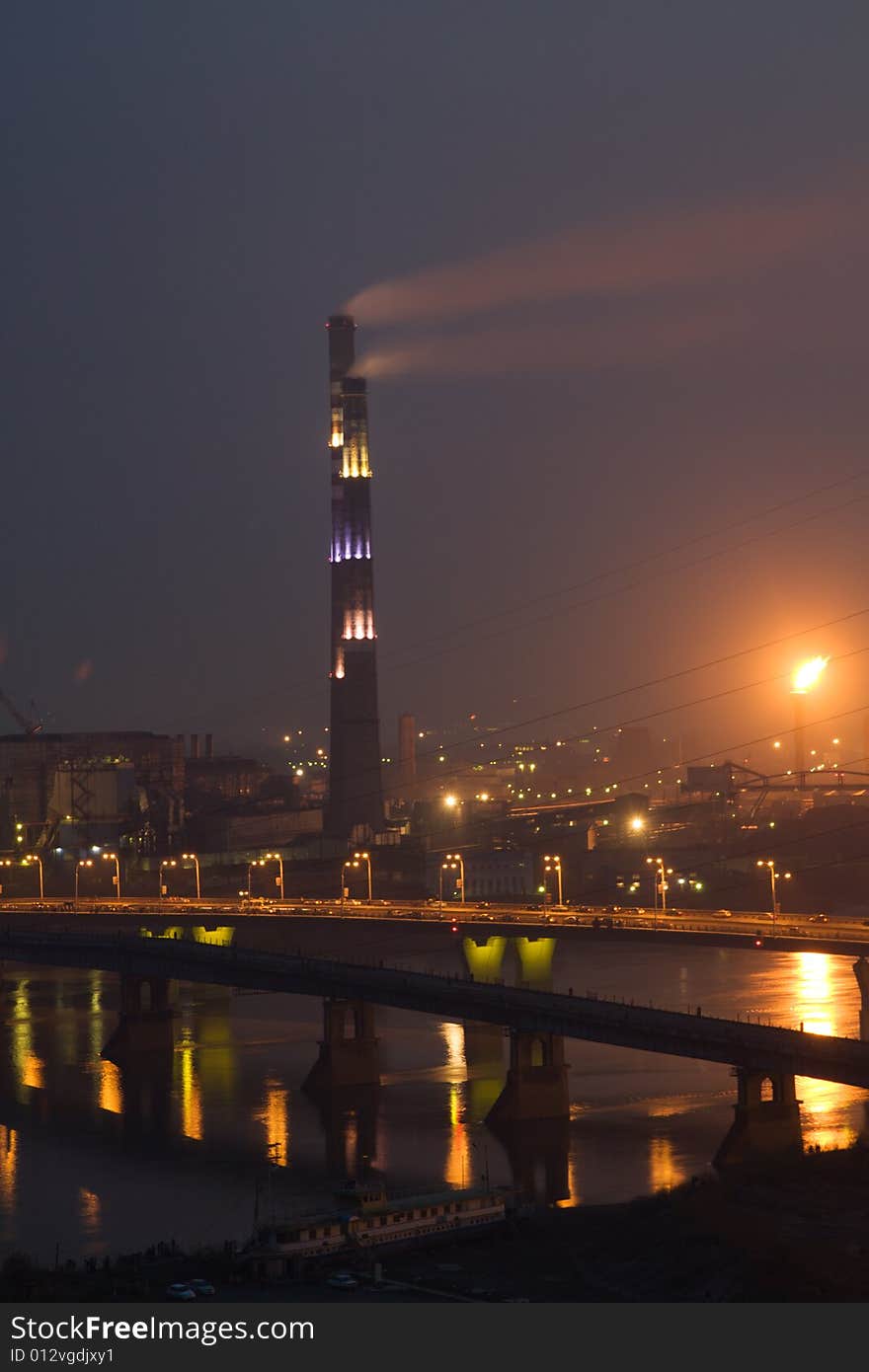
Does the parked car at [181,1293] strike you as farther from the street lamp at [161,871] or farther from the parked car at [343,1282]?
the street lamp at [161,871]

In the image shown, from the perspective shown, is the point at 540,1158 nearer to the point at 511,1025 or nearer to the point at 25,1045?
the point at 511,1025

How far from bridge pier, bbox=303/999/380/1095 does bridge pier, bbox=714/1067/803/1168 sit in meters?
13.5

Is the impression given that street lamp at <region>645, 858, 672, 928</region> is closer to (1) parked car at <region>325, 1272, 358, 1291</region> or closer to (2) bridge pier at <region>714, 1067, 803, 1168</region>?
(2) bridge pier at <region>714, 1067, 803, 1168</region>

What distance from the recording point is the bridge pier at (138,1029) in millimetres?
58062

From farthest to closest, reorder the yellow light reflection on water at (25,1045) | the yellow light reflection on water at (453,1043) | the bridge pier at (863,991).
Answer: the yellow light reflection on water at (25,1045), the yellow light reflection on water at (453,1043), the bridge pier at (863,991)

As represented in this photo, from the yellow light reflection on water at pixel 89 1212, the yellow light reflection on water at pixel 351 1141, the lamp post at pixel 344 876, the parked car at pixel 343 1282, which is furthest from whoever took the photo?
the lamp post at pixel 344 876

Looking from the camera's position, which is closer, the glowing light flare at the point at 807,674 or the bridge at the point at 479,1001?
the bridge at the point at 479,1001

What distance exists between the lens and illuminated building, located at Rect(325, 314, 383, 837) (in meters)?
107

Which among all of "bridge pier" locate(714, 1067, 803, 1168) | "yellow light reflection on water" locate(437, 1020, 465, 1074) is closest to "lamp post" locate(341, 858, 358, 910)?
"yellow light reflection on water" locate(437, 1020, 465, 1074)

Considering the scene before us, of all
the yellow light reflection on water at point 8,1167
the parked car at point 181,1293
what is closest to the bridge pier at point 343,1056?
the yellow light reflection on water at point 8,1167

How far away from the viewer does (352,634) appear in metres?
107

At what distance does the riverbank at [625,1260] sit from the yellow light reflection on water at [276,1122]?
358 inches
